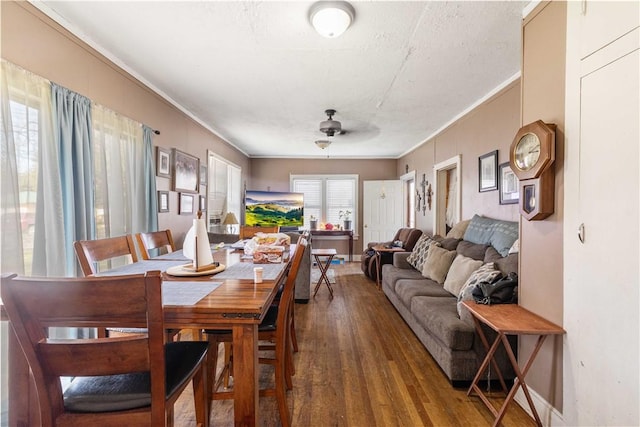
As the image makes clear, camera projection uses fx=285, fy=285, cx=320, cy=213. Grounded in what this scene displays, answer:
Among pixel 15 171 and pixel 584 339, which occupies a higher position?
pixel 15 171

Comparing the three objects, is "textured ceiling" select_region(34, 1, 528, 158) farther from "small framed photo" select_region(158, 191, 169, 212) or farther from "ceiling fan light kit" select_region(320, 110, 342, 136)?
"small framed photo" select_region(158, 191, 169, 212)

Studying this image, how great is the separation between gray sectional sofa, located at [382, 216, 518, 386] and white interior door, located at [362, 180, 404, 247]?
2.64 meters

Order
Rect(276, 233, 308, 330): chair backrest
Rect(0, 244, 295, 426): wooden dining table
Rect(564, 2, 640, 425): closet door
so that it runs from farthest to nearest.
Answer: Rect(276, 233, 308, 330): chair backrest
Rect(564, 2, 640, 425): closet door
Rect(0, 244, 295, 426): wooden dining table

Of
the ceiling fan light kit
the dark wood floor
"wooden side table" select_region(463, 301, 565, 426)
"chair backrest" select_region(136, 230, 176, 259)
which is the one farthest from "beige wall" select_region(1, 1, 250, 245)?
"wooden side table" select_region(463, 301, 565, 426)

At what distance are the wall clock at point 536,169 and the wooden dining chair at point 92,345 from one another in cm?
191

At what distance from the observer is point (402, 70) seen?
8.71ft

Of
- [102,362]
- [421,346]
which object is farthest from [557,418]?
[102,362]

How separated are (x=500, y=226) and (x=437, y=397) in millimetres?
Result: 1720

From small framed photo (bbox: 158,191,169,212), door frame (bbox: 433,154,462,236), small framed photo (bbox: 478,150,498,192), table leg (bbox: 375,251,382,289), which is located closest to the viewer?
small framed photo (bbox: 478,150,498,192)

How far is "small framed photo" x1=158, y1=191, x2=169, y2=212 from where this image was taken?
10.5 feet

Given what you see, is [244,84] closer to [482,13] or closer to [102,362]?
[482,13]

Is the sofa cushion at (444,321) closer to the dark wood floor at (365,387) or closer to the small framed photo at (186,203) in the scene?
the dark wood floor at (365,387)

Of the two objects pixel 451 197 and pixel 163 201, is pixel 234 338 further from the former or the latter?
pixel 451 197

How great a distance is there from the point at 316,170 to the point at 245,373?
20.2ft
